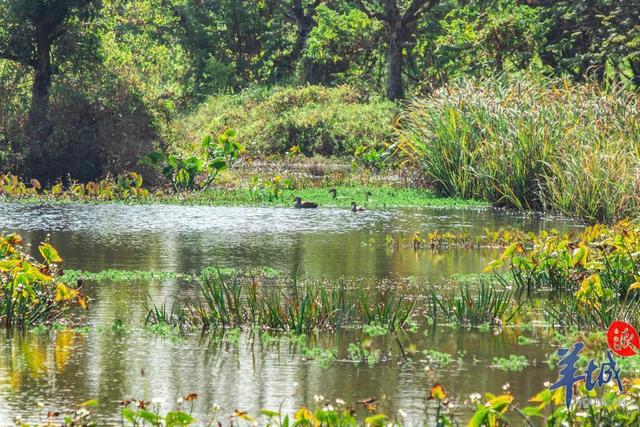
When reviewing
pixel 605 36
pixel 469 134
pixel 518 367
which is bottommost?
pixel 518 367

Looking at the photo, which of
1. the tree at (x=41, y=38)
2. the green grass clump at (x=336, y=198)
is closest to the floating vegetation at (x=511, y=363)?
the green grass clump at (x=336, y=198)

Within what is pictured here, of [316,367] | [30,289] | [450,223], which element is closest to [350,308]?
[316,367]

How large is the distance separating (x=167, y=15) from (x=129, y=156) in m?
20.7

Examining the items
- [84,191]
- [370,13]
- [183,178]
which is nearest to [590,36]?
[370,13]

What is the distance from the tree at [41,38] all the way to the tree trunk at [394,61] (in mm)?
10834

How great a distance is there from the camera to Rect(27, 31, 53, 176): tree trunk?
26031mm

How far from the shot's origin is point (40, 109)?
1043 inches

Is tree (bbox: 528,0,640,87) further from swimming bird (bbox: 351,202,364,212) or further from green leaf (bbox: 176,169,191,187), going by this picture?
green leaf (bbox: 176,169,191,187)

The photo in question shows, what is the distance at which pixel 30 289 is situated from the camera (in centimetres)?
1085

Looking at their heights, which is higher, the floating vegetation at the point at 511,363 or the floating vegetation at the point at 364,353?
the floating vegetation at the point at 364,353

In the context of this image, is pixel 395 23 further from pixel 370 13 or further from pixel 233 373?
pixel 233 373

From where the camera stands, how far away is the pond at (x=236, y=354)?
898cm

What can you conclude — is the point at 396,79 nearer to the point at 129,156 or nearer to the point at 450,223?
the point at 129,156

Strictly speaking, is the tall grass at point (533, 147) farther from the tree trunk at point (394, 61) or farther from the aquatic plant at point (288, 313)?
the tree trunk at point (394, 61)
